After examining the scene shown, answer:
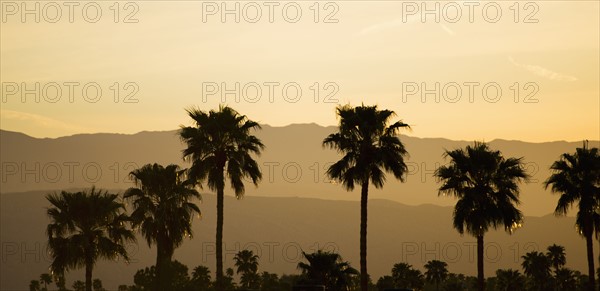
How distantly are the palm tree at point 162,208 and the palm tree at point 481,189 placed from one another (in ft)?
61.5

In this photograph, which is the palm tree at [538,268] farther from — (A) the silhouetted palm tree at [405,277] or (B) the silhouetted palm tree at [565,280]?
(A) the silhouetted palm tree at [405,277]

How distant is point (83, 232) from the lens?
71.2 meters

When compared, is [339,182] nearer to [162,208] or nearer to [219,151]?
[219,151]

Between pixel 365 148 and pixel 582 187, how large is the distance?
1443cm

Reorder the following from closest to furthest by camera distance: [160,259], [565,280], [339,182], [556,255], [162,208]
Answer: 1. [339,182]
2. [160,259]
3. [162,208]
4. [565,280]
5. [556,255]

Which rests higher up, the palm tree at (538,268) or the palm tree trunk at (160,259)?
the palm tree trunk at (160,259)

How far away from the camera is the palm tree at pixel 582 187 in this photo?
69.2m

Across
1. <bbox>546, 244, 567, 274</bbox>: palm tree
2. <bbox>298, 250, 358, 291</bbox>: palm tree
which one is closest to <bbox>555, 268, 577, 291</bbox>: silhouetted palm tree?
<bbox>546, 244, 567, 274</bbox>: palm tree

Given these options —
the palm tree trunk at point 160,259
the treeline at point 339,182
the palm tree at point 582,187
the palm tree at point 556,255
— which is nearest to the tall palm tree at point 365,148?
the treeline at point 339,182

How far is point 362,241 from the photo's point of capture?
2640 inches

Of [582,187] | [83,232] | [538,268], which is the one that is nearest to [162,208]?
[83,232]

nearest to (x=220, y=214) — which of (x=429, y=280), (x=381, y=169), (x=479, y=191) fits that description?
(x=381, y=169)

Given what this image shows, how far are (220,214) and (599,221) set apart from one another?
79.4 ft

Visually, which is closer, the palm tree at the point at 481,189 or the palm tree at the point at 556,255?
the palm tree at the point at 481,189
